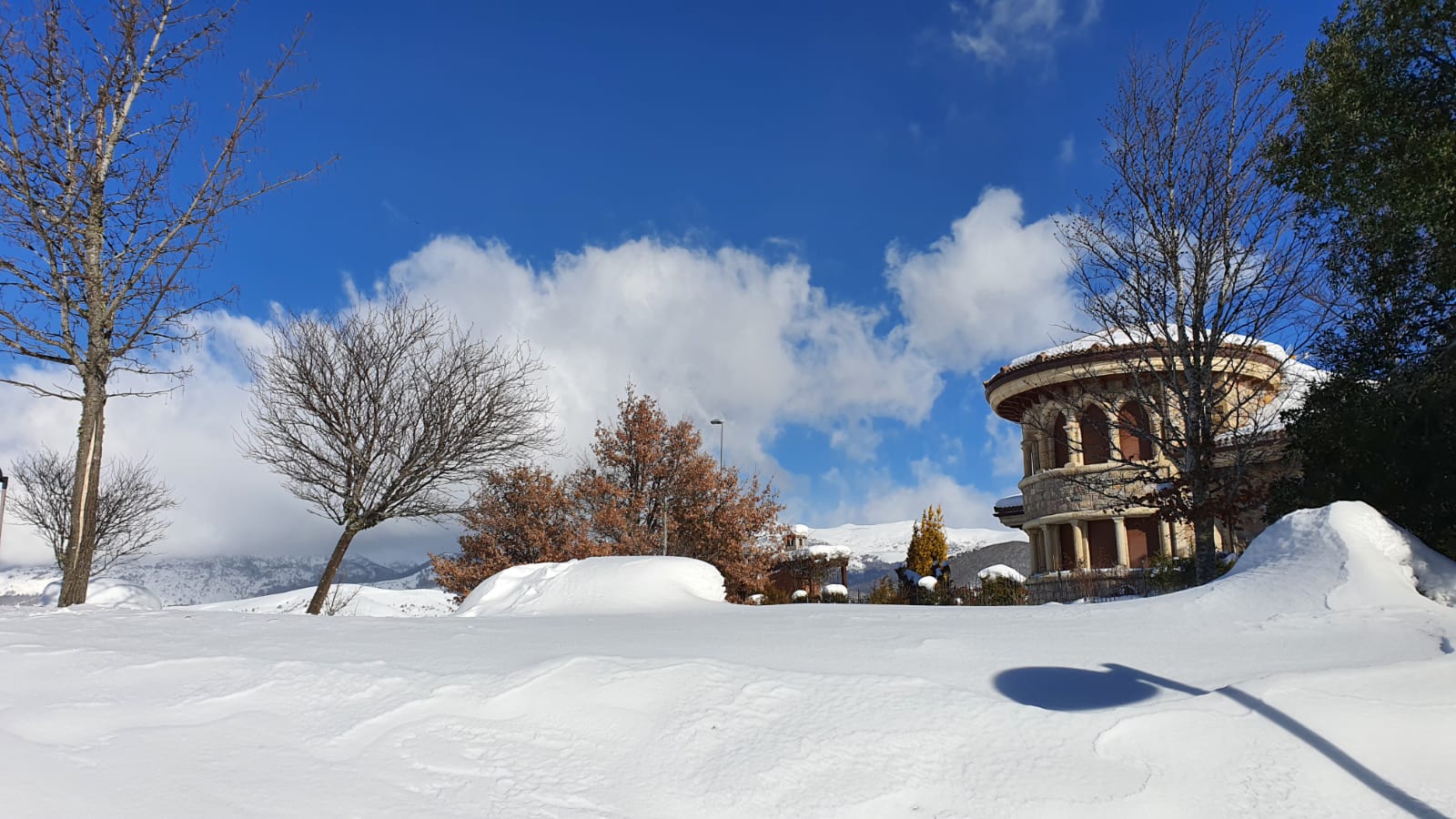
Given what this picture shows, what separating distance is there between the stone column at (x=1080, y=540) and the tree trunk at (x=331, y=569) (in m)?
19.5

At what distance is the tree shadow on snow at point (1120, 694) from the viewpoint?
4160mm

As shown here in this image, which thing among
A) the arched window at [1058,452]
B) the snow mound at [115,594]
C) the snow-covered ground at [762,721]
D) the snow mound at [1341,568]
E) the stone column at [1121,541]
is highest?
the arched window at [1058,452]

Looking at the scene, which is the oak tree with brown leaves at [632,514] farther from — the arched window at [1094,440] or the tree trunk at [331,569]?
the arched window at [1094,440]

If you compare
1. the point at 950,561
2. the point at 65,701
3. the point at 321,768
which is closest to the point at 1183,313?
the point at 321,768

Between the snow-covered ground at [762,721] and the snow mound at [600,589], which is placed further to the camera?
the snow mound at [600,589]

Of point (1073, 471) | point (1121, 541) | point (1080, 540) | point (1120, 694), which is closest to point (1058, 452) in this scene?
point (1080, 540)

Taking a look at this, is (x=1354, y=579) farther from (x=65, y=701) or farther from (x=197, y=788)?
(x=65, y=701)

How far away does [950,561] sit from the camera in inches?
1531

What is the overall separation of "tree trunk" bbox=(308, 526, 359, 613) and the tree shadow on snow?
1436cm

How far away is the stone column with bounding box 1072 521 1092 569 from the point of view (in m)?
25.5

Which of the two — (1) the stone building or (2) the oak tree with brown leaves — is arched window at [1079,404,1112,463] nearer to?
(1) the stone building

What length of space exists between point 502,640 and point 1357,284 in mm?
10611

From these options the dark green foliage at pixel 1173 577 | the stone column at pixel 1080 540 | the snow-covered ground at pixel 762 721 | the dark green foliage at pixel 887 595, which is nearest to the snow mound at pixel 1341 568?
the snow-covered ground at pixel 762 721

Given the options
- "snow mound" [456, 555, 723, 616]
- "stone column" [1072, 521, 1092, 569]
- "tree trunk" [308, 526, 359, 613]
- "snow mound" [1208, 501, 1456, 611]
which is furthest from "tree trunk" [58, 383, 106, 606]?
"stone column" [1072, 521, 1092, 569]
